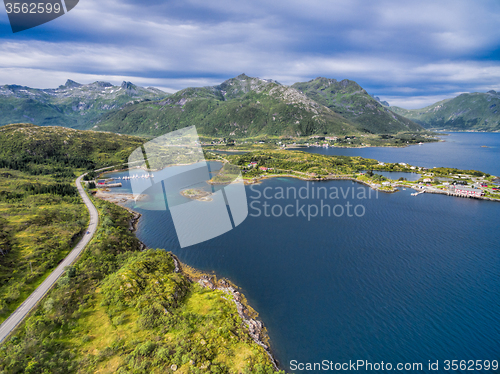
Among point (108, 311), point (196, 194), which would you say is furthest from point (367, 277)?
point (196, 194)

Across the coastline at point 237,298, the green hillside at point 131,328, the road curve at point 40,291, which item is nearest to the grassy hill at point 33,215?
the road curve at point 40,291

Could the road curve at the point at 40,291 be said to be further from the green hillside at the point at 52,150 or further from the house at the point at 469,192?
the house at the point at 469,192

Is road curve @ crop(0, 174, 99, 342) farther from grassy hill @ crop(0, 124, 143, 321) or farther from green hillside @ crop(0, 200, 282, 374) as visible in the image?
green hillside @ crop(0, 200, 282, 374)

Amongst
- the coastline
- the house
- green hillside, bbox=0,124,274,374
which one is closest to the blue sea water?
the coastline

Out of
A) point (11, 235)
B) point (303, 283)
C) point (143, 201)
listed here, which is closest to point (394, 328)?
point (303, 283)

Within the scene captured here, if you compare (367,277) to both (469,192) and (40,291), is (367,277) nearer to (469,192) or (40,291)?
(40,291)
